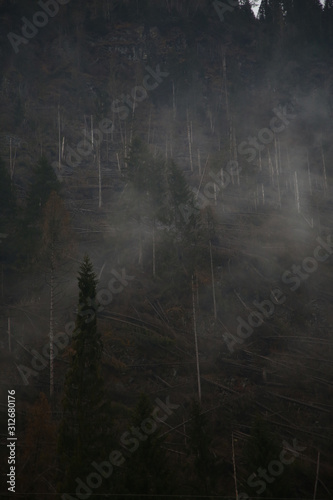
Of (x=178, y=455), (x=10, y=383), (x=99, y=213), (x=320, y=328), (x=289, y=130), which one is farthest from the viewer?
(x=289, y=130)

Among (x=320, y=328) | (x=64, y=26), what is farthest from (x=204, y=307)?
(x=64, y=26)

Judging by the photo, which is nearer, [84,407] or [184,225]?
[84,407]

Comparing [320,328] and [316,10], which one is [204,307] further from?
[316,10]

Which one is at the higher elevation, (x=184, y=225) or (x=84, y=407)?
(x=184, y=225)

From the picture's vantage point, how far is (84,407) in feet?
40.8

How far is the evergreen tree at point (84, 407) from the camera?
1184 cm

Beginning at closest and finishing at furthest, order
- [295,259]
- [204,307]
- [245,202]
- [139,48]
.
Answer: [204,307] < [295,259] < [245,202] < [139,48]

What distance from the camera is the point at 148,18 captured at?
244ft

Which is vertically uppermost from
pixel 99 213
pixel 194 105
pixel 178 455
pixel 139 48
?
pixel 139 48

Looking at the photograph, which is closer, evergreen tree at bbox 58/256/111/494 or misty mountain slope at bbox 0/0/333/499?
evergreen tree at bbox 58/256/111/494

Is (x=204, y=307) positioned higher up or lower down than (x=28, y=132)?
lower down

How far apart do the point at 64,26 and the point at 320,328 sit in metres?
86.6

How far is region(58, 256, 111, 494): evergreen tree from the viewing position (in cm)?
1184

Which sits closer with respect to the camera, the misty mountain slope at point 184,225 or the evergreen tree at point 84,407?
the evergreen tree at point 84,407
